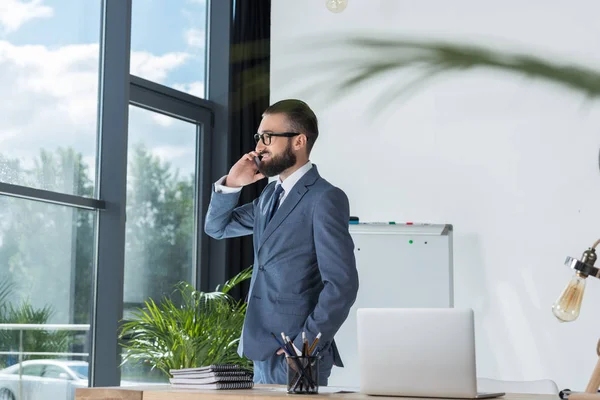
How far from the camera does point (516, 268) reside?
199 inches

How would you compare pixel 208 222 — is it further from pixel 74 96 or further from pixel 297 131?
pixel 74 96

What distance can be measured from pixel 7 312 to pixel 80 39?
1.62 m

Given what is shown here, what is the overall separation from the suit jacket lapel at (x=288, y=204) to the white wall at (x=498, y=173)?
221cm

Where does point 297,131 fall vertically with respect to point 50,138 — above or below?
below

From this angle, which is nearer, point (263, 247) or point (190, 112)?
point (263, 247)


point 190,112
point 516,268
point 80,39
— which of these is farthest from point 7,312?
point 516,268

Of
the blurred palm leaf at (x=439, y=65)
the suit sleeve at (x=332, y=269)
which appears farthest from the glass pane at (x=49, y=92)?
the blurred palm leaf at (x=439, y=65)

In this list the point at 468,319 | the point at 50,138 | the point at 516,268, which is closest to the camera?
the point at 468,319

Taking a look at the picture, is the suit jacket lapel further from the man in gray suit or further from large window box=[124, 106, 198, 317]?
large window box=[124, 106, 198, 317]

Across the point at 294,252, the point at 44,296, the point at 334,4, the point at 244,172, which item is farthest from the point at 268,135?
the point at 44,296

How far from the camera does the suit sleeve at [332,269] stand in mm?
2398

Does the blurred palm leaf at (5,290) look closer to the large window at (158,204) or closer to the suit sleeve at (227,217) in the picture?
the large window at (158,204)

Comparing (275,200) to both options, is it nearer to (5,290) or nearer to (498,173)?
(5,290)

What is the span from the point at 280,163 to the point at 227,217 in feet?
1.23
